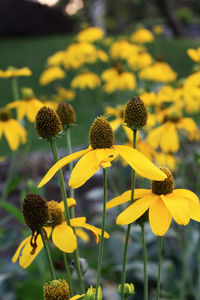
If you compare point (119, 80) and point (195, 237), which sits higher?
point (119, 80)

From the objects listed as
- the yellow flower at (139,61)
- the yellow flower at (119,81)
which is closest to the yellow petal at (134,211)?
the yellow flower at (119,81)

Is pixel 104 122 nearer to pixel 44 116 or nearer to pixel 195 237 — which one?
pixel 44 116

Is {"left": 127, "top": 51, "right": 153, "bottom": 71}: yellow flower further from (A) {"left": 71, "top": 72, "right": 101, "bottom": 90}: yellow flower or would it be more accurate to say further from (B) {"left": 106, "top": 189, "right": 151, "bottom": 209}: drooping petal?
(B) {"left": 106, "top": 189, "right": 151, "bottom": 209}: drooping petal

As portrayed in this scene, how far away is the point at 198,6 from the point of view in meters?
14.2

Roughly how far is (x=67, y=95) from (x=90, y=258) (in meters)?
1.89

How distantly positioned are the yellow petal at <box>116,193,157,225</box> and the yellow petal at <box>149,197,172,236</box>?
11 mm

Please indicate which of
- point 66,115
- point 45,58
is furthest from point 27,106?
point 45,58

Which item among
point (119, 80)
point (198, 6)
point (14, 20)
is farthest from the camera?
point (198, 6)

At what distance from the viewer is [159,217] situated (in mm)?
697

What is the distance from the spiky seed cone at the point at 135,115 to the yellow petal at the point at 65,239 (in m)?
0.19

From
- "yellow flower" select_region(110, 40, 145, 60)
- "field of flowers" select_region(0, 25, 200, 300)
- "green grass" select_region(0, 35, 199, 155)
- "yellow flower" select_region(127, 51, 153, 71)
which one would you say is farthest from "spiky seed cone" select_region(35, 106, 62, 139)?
"green grass" select_region(0, 35, 199, 155)

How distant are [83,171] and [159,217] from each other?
0.13 metres

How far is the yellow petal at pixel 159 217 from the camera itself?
67cm

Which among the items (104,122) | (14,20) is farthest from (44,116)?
(14,20)
